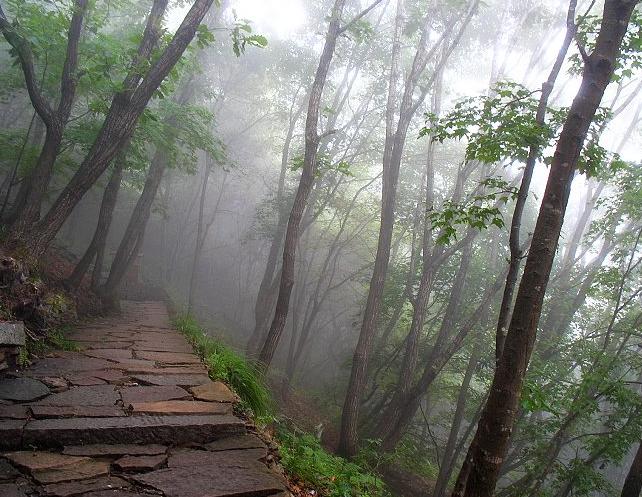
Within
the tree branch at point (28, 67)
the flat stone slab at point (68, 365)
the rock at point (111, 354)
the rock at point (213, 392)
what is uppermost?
the tree branch at point (28, 67)

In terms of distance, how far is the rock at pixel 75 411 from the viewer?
8.80ft

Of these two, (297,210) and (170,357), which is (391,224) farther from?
(170,357)

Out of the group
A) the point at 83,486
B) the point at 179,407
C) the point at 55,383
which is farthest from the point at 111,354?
the point at 83,486

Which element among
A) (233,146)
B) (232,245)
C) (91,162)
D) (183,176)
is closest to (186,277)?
(232,245)

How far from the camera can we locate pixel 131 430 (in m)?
2.65

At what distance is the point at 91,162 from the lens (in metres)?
5.91

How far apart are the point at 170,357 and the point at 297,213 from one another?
2.91 m

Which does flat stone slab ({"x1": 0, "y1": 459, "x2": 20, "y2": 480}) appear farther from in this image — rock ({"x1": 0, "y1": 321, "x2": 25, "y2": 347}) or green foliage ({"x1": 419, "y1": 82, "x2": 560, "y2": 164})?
green foliage ({"x1": 419, "y1": 82, "x2": 560, "y2": 164})

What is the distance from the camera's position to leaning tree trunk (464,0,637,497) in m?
3.00

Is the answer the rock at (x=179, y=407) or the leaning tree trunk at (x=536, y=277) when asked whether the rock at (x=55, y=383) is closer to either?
the rock at (x=179, y=407)

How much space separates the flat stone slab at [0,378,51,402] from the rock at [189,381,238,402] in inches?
43.2

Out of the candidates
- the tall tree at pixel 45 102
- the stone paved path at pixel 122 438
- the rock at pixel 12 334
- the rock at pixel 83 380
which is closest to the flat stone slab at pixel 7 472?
the stone paved path at pixel 122 438

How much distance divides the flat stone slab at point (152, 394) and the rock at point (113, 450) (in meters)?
0.52

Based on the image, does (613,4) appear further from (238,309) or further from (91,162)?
(238,309)
